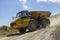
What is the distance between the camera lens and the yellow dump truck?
21688 mm

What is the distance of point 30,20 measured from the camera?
73.0 feet

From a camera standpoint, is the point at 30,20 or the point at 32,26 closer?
the point at 30,20

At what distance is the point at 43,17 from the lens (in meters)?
24.5

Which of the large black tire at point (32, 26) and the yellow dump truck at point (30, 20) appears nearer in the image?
the yellow dump truck at point (30, 20)

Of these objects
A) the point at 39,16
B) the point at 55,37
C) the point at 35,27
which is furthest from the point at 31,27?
the point at 55,37

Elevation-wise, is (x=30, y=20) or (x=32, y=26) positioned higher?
(x=30, y=20)

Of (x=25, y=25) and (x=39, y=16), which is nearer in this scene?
(x=25, y=25)

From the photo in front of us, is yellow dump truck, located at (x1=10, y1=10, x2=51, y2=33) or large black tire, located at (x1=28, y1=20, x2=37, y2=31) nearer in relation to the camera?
yellow dump truck, located at (x1=10, y1=10, x2=51, y2=33)

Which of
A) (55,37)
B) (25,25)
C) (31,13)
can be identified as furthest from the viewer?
(31,13)

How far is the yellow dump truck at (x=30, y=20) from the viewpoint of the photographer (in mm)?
21688

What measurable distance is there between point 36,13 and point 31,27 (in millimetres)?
2161

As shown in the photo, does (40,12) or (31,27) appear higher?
(40,12)

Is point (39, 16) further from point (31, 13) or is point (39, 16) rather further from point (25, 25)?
point (25, 25)

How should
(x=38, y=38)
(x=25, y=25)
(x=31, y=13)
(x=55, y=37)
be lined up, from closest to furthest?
(x=55, y=37)
(x=38, y=38)
(x=25, y=25)
(x=31, y=13)
